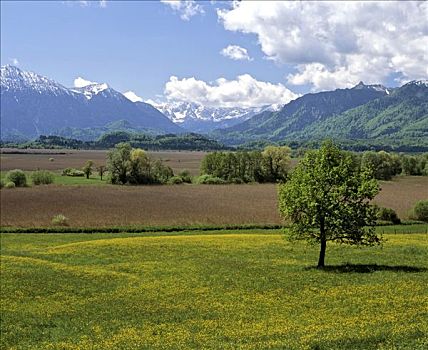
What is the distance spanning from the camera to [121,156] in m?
158

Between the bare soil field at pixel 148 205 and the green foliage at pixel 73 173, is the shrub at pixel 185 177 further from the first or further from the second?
the green foliage at pixel 73 173

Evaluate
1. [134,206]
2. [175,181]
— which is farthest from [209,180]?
[134,206]

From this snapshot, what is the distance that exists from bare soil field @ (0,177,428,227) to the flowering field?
30.7 m

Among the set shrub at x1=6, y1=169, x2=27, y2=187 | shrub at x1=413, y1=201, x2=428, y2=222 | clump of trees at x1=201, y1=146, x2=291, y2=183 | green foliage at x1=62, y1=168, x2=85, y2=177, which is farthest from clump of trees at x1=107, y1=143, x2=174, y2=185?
shrub at x1=413, y1=201, x2=428, y2=222

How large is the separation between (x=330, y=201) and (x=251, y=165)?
133m

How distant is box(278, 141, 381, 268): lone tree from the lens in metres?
39.2

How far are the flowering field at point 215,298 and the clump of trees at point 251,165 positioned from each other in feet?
395

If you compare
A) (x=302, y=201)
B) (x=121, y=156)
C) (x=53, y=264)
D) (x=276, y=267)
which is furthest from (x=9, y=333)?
(x=121, y=156)

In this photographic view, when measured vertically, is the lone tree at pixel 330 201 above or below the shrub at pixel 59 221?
above

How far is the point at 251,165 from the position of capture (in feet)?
563

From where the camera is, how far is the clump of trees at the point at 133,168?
15625 cm

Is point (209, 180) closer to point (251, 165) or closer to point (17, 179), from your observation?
point (251, 165)

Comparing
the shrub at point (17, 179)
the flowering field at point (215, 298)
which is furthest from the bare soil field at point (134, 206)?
the flowering field at point (215, 298)

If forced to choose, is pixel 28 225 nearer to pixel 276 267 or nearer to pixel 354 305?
pixel 276 267
